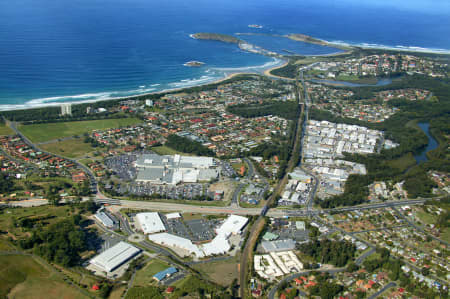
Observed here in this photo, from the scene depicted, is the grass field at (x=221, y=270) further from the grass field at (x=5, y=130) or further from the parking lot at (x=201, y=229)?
the grass field at (x=5, y=130)

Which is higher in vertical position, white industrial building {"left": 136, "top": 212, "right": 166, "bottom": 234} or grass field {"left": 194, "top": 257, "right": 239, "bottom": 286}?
white industrial building {"left": 136, "top": 212, "right": 166, "bottom": 234}

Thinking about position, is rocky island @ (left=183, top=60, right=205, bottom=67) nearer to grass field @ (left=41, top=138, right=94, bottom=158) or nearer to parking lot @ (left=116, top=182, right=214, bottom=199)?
grass field @ (left=41, top=138, right=94, bottom=158)

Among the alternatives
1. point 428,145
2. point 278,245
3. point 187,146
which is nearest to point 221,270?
point 278,245

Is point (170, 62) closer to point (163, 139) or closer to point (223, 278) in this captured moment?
point (163, 139)

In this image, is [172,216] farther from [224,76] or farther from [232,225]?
[224,76]

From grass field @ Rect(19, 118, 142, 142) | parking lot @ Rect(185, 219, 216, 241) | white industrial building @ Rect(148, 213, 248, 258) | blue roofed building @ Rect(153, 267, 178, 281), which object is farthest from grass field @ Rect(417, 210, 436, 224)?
grass field @ Rect(19, 118, 142, 142)

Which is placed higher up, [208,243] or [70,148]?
[70,148]

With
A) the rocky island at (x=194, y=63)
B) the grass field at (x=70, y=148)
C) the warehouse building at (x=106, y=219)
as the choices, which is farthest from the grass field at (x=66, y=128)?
the rocky island at (x=194, y=63)
